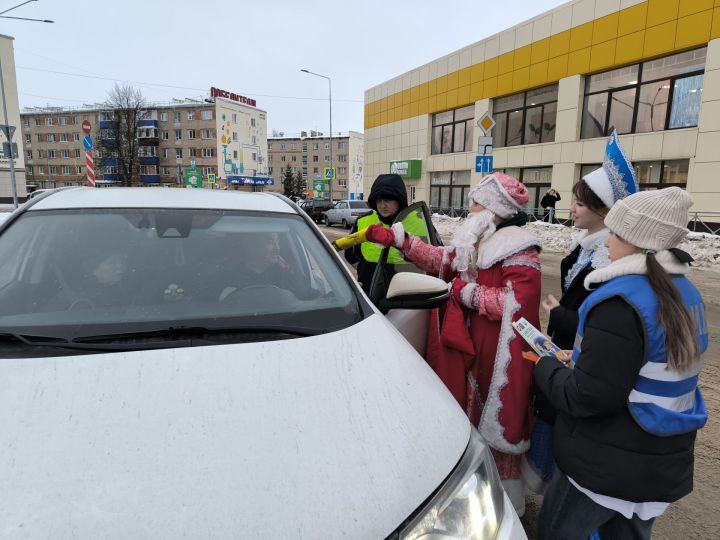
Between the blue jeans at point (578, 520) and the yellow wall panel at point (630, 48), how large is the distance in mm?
19925

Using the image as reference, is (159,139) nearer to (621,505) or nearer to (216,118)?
(216,118)

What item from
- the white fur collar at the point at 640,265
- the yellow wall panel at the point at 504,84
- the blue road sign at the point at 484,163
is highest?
the yellow wall panel at the point at 504,84

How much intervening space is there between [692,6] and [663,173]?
17.8ft

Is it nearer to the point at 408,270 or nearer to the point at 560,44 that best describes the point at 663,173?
the point at 560,44

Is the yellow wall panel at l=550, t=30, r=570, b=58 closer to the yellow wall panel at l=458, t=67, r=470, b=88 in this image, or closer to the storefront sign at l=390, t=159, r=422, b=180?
the yellow wall panel at l=458, t=67, r=470, b=88

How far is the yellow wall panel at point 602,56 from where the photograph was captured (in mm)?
17766

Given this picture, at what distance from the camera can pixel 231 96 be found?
2790 inches

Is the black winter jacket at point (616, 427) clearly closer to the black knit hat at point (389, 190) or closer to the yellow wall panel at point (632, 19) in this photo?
the black knit hat at point (389, 190)

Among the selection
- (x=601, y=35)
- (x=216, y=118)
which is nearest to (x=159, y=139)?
(x=216, y=118)

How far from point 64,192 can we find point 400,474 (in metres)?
2.26

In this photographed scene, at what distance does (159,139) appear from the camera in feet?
233

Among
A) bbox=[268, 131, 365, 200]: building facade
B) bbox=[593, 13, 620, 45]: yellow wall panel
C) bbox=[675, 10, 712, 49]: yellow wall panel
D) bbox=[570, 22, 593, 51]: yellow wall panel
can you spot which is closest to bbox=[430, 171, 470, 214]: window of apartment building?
bbox=[570, 22, 593, 51]: yellow wall panel

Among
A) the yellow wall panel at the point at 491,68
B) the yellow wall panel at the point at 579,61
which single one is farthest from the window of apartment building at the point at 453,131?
the yellow wall panel at the point at 579,61

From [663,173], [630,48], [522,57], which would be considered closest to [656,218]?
[663,173]
